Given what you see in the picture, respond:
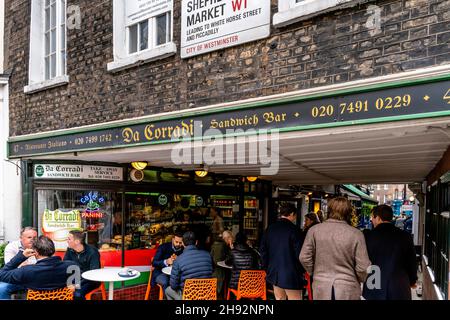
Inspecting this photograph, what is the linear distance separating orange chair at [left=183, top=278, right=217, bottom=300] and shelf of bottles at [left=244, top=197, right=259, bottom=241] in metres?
5.69

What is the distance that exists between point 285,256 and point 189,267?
4.15ft

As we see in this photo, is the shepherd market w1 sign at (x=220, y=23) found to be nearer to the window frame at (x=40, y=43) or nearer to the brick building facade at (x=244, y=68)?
the brick building facade at (x=244, y=68)

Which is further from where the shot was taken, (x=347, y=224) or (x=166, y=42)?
(x=166, y=42)

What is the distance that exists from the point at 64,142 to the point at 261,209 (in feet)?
19.4

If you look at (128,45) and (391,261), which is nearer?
(391,261)

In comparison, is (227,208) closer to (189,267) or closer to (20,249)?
(189,267)

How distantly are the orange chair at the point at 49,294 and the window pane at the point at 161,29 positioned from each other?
3845mm

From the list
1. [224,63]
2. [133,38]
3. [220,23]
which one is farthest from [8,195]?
[220,23]

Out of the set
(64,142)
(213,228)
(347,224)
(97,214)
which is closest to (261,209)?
(213,228)

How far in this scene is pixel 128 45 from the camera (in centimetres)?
698

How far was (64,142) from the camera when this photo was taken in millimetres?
7305

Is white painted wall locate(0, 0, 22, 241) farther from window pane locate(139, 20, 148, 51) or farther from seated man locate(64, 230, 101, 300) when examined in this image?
window pane locate(139, 20, 148, 51)

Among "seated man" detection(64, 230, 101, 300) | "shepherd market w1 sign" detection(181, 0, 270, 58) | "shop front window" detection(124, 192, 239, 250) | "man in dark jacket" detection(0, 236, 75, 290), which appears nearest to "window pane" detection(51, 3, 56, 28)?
"shop front window" detection(124, 192, 239, 250)

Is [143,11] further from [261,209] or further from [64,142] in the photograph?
[261,209]
